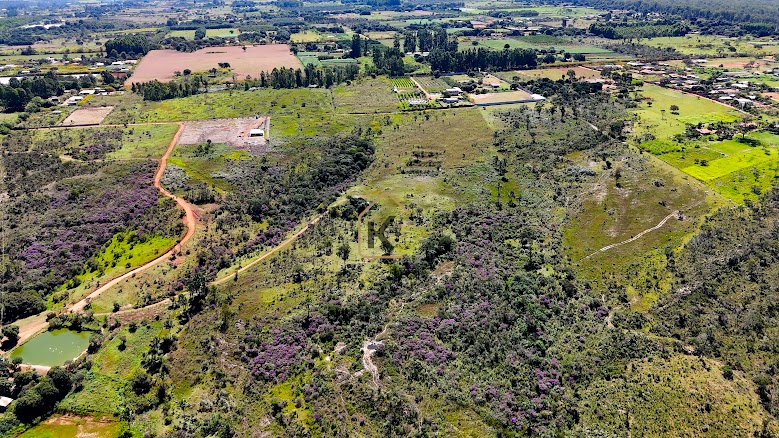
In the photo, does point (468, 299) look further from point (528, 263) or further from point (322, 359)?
point (322, 359)

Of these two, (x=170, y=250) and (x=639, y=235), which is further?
(x=639, y=235)

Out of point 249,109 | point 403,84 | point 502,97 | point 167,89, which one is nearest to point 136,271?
point 249,109

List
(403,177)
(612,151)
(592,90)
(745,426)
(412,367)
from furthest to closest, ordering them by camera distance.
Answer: (592,90), (612,151), (403,177), (412,367), (745,426)

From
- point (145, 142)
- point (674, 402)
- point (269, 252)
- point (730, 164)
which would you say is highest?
point (145, 142)

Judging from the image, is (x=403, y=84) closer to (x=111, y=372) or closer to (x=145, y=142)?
(x=145, y=142)

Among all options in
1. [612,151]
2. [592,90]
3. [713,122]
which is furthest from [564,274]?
[592,90]

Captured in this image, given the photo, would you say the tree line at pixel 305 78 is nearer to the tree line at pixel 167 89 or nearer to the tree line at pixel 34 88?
the tree line at pixel 167 89
